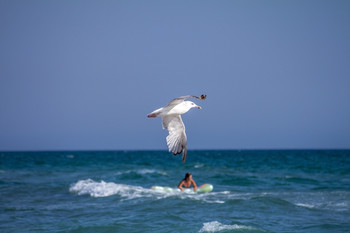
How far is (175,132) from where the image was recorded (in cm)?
871

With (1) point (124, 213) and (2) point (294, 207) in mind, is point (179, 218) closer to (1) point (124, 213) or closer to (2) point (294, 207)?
(1) point (124, 213)

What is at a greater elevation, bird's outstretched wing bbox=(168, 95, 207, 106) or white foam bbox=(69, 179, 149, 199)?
bird's outstretched wing bbox=(168, 95, 207, 106)

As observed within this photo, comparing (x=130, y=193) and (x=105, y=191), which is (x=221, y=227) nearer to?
(x=130, y=193)

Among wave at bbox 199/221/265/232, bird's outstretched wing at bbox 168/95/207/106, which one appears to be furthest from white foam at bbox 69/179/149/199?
bird's outstretched wing at bbox 168/95/207/106

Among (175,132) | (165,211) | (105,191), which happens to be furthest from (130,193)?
(175,132)

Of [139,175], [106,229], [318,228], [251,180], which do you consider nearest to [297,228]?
[318,228]

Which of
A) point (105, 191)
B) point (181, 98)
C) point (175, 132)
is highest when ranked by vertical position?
point (181, 98)

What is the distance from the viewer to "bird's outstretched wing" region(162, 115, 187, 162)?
8539 mm

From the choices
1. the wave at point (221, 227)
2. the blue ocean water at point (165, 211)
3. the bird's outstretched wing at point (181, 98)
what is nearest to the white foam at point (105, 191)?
the blue ocean water at point (165, 211)

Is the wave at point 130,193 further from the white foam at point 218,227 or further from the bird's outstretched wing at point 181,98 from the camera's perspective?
the bird's outstretched wing at point 181,98

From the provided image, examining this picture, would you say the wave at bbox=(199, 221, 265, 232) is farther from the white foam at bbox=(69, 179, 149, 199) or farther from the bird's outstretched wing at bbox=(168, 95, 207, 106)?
the white foam at bbox=(69, 179, 149, 199)

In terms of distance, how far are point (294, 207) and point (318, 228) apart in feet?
8.32

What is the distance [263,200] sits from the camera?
13227 mm

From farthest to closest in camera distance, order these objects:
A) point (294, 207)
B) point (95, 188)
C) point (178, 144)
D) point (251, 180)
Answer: point (251, 180)
point (95, 188)
point (294, 207)
point (178, 144)
